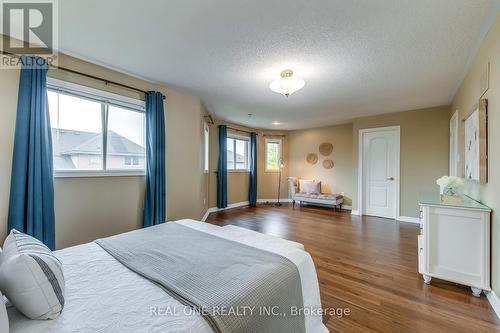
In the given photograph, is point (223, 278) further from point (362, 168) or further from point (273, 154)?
point (273, 154)

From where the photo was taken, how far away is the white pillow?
6184mm

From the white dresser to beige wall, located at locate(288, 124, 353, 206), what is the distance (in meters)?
3.74

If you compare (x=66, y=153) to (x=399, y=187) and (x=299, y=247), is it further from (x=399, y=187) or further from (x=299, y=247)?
(x=399, y=187)

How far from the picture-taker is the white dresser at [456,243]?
1923 mm

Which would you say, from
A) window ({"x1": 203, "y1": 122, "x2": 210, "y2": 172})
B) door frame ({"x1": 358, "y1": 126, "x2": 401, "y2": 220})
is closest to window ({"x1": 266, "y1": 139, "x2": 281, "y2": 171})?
window ({"x1": 203, "y1": 122, "x2": 210, "y2": 172})

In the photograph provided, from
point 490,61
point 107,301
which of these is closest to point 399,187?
point 490,61

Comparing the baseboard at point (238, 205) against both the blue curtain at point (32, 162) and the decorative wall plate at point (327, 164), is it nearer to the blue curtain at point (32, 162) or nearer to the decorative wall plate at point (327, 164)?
the decorative wall plate at point (327, 164)

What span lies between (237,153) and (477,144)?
506cm

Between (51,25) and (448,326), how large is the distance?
164 inches

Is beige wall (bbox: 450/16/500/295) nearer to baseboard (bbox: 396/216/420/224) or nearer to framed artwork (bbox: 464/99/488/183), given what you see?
framed artwork (bbox: 464/99/488/183)

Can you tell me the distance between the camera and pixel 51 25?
188 centimetres

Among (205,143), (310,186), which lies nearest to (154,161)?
(205,143)

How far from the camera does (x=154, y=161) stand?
9.76 feet

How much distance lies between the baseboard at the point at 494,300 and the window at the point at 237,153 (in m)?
5.18
